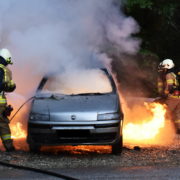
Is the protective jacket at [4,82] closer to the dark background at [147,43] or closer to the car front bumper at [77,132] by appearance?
the car front bumper at [77,132]

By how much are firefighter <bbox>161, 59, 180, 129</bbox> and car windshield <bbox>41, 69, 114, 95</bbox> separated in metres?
2.21

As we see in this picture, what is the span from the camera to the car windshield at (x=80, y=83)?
21.5 feet

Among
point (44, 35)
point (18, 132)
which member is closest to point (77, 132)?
point (18, 132)

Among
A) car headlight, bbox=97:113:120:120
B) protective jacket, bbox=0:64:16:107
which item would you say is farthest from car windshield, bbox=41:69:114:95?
car headlight, bbox=97:113:120:120

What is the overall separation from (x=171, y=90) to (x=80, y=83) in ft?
9.21

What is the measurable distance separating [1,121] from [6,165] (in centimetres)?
131

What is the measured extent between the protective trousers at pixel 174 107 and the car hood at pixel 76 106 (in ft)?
9.58

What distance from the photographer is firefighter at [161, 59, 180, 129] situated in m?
8.45

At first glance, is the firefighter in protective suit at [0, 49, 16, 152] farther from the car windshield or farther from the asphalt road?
the asphalt road

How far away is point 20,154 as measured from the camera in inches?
232

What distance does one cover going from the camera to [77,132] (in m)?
5.41

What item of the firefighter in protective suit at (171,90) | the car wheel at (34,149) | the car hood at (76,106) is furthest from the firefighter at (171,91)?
the car wheel at (34,149)

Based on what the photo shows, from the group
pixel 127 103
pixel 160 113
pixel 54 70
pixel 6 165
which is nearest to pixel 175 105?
pixel 160 113

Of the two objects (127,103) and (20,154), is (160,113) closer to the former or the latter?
(127,103)
